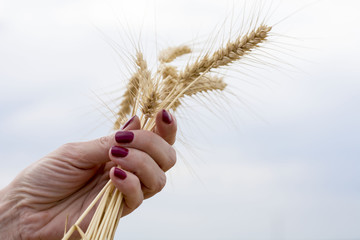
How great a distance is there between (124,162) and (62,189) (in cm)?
33

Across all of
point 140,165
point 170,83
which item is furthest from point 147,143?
point 170,83

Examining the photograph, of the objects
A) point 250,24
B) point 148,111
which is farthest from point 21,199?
point 250,24

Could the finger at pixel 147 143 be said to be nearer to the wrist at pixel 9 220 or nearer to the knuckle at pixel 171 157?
the knuckle at pixel 171 157

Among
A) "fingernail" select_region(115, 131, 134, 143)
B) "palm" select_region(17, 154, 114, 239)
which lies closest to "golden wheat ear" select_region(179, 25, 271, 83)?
"fingernail" select_region(115, 131, 134, 143)

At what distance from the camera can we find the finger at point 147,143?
1127 mm

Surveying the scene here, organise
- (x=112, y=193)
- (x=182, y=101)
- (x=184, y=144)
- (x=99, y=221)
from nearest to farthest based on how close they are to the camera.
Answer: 1. (x=99, y=221)
2. (x=112, y=193)
3. (x=182, y=101)
4. (x=184, y=144)

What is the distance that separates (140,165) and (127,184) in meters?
0.08

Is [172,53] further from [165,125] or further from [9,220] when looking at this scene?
[9,220]

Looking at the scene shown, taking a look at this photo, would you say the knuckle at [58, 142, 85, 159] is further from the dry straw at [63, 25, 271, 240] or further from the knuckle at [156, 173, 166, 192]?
the knuckle at [156, 173, 166, 192]

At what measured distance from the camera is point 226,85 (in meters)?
1.30

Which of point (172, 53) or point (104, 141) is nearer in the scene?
point (104, 141)

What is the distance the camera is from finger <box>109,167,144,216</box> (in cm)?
107

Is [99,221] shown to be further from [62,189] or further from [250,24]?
[250,24]

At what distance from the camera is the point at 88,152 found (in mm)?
1218
